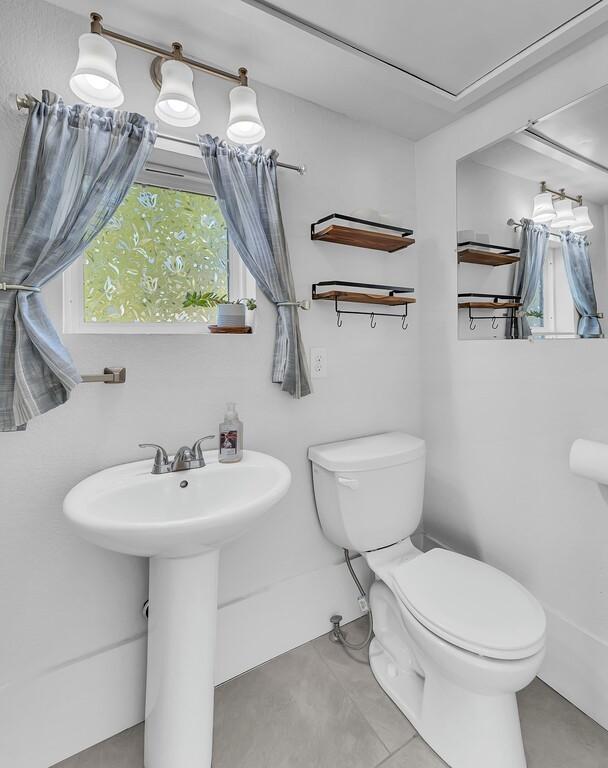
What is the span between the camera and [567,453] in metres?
1.39

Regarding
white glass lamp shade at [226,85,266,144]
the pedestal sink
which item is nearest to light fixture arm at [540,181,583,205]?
white glass lamp shade at [226,85,266,144]

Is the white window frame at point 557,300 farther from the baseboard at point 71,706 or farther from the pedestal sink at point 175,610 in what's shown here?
the baseboard at point 71,706

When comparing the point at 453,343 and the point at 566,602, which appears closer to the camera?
the point at 566,602

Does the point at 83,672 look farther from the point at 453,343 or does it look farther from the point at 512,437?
the point at 453,343

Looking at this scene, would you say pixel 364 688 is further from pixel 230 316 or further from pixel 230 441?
pixel 230 316

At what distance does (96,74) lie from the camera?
1.05 m

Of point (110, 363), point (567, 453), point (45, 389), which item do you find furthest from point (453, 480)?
point (45, 389)

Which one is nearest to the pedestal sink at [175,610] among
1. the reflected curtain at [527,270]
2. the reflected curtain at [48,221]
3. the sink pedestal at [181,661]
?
the sink pedestal at [181,661]

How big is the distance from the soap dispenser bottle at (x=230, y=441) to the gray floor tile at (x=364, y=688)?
3.07ft

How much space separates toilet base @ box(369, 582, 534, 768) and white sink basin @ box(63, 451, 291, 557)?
2.56 ft

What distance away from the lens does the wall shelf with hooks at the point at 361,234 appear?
5.02 feet

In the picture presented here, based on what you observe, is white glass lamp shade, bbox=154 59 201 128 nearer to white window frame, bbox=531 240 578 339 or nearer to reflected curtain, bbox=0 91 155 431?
reflected curtain, bbox=0 91 155 431

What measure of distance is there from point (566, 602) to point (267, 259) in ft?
5.35

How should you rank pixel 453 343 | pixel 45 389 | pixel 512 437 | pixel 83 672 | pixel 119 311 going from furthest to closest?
pixel 453 343
pixel 512 437
pixel 119 311
pixel 83 672
pixel 45 389
